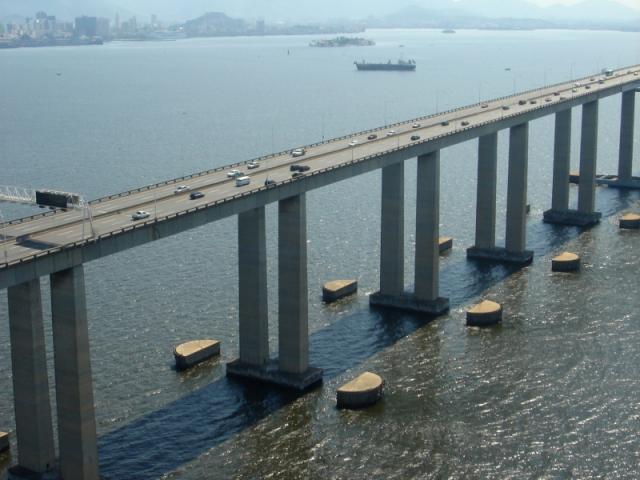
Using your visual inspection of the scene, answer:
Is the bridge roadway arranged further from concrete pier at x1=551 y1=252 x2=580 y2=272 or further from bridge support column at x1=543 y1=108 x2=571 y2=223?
concrete pier at x1=551 y1=252 x2=580 y2=272

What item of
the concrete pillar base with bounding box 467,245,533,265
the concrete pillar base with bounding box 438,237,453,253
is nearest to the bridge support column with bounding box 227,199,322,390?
the concrete pillar base with bounding box 467,245,533,265

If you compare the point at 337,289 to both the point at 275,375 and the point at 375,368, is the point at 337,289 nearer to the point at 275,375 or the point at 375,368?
the point at 375,368

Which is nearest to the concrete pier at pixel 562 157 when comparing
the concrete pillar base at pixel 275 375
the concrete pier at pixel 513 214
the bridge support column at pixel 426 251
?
the concrete pier at pixel 513 214

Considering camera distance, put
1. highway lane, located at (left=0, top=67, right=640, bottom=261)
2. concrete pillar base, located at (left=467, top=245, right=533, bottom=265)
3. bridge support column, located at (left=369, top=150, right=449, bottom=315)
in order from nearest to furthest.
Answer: highway lane, located at (left=0, top=67, right=640, bottom=261) < bridge support column, located at (left=369, top=150, right=449, bottom=315) < concrete pillar base, located at (left=467, top=245, right=533, bottom=265)

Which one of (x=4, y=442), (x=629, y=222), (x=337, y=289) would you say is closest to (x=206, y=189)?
(x=337, y=289)

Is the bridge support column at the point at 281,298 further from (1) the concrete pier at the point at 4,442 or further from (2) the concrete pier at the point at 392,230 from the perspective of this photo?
(2) the concrete pier at the point at 392,230

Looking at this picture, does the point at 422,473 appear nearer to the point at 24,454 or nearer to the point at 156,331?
the point at 24,454
